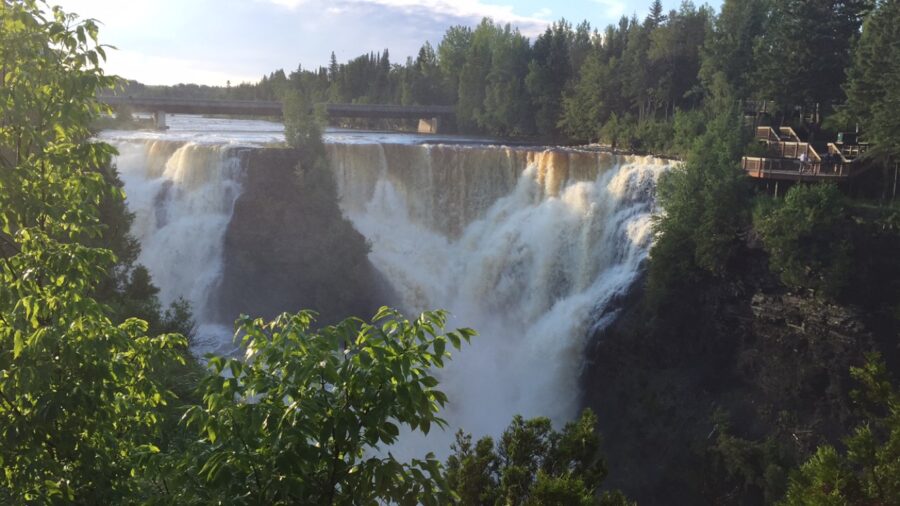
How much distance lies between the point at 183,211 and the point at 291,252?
257 inches

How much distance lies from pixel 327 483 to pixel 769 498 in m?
21.0

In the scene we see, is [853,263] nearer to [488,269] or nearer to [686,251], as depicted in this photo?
[686,251]

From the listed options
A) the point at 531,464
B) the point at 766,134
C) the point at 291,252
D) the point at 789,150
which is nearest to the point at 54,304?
the point at 531,464

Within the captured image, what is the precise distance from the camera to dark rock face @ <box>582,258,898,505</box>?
24.2 metres

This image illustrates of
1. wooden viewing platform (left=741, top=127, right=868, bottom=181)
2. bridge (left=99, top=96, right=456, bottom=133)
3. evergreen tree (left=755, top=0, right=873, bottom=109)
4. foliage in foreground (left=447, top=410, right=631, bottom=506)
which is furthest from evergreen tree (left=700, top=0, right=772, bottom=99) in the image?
foliage in foreground (left=447, top=410, right=631, bottom=506)

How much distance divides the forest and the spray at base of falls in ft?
6.20

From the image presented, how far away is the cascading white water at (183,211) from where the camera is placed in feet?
121

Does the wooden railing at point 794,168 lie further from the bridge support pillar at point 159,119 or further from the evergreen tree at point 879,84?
the bridge support pillar at point 159,119

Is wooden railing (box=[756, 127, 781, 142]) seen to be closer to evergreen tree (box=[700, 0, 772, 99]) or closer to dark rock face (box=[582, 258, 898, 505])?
evergreen tree (box=[700, 0, 772, 99])

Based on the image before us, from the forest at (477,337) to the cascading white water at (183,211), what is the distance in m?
4.80

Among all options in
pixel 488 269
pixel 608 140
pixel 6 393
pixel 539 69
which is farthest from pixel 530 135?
pixel 6 393

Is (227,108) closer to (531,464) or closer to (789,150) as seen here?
(789,150)

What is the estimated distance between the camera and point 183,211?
127 ft

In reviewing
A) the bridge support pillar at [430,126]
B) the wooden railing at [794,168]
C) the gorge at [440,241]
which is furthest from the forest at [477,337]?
the bridge support pillar at [430,126]
